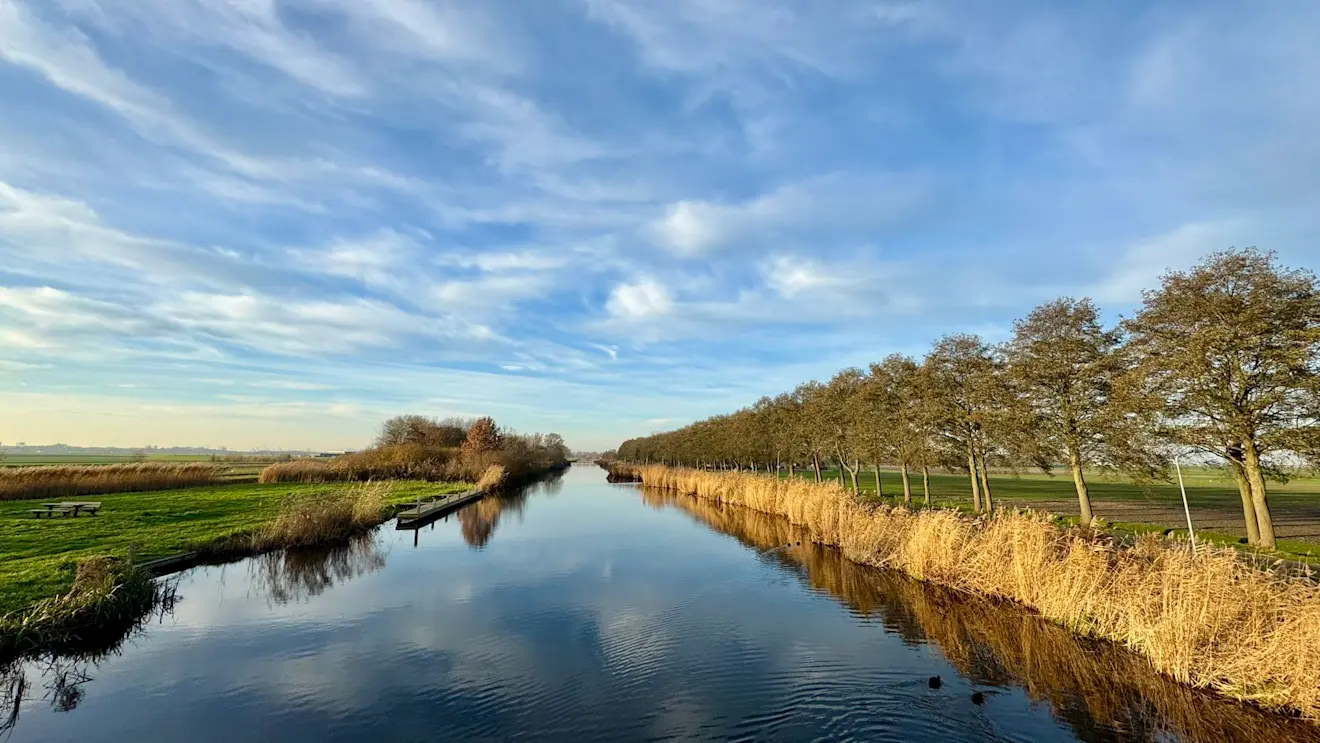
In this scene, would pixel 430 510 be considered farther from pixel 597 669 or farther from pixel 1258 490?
pixel 1258 490

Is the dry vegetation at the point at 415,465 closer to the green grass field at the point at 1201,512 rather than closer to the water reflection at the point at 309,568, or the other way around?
the water reflection at the point at 309,568

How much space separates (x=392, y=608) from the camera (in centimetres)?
1245

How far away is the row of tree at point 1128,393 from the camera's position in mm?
14258

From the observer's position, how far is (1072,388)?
1994 centimetres

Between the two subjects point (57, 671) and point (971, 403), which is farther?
point (971, 403)

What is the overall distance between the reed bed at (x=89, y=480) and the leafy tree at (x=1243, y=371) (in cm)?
4488

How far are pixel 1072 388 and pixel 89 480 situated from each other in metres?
46.4

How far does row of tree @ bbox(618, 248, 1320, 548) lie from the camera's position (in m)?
14.3

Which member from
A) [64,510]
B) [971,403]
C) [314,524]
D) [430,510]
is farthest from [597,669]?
[64,510]

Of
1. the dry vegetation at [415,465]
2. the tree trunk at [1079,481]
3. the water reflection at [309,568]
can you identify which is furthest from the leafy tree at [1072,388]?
the dry vegetation at [415,465]

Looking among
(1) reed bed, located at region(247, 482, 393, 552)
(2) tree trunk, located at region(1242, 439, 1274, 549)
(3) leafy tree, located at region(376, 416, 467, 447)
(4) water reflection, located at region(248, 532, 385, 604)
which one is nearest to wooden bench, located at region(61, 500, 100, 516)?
(1) reed bed, located at region(247, 482, 393, 552)

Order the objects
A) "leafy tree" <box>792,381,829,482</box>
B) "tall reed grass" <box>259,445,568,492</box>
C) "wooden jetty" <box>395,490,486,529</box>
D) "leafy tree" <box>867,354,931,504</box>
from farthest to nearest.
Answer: "tall reed grass" <box>259,445,568,492</box>, "leafy tree" <box>792,381,829,482</box>, "wooden jetty" <box>395,490,486,529</box>, "leafy tree" <box>867,354,931,504</box>

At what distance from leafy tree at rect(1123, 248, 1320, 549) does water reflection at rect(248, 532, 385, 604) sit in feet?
71.1

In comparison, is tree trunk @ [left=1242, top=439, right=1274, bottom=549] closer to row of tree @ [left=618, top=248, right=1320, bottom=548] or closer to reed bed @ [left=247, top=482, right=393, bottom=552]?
row of tree @ [left=618, top=248, right=1320, bottom=548]
